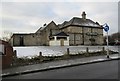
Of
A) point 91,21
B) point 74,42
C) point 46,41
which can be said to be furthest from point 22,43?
point 91,21

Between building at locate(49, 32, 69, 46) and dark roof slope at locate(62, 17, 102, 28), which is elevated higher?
dark roof slope at locate(62, 17, 102, 28)

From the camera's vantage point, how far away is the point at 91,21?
8238cm

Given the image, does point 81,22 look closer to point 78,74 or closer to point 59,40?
point 59,40

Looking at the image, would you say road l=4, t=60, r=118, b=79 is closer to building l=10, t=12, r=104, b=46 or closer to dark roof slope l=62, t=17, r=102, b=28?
building l=10, t=12, r=104, b=46

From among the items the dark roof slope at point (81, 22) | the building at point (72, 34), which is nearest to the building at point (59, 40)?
the building at point (72, 34)

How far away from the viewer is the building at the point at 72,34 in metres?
67.2

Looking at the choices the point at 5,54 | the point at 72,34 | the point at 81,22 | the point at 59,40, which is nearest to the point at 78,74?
the point at 5,54

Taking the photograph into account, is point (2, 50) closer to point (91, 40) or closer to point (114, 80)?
point (114, 80)

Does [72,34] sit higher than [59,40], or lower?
higher

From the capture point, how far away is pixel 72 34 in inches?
2822

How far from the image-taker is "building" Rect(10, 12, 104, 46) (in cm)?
6719

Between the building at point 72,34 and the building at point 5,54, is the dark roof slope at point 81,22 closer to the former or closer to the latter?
the building at point 72,34

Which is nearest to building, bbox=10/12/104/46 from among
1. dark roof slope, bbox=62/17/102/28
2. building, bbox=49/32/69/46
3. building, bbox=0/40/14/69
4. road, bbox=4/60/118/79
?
dark roof slope, bbox=62/17/102/28

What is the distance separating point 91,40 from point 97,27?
7617 mm
